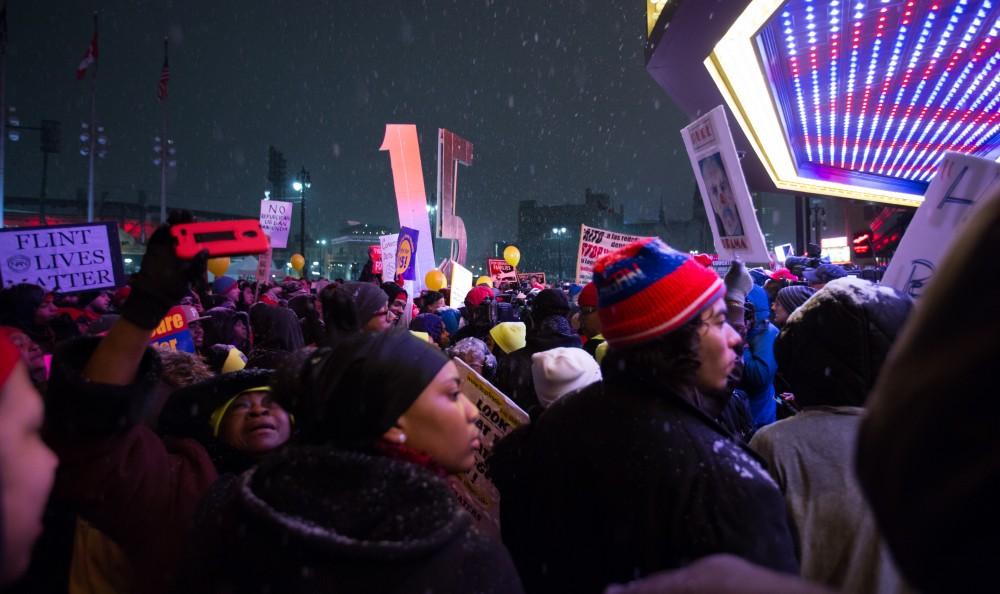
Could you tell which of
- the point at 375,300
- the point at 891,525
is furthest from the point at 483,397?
the point at 891,525

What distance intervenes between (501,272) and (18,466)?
1600 centimetres

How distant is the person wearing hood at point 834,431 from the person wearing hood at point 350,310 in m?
3.33

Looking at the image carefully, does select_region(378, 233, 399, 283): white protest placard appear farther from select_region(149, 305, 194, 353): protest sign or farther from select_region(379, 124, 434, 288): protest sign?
select_region(149, 305, 194, 353): protest sign

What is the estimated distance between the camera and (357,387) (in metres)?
1.73

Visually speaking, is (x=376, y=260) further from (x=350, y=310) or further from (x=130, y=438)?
(x=130, y=438)

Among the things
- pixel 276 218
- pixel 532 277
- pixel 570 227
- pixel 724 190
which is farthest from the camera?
pixel 570 227

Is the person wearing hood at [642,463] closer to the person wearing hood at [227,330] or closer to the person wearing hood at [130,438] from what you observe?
the person wearing hood at [130,438]

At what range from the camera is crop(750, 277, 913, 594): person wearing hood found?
1999 millimetres

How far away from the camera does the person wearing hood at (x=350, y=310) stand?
4.88m

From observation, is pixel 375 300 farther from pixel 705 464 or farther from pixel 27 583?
pixel 705 464

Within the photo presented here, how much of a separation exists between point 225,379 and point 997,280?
285cm

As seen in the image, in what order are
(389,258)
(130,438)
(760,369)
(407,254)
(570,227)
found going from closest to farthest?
(130,438) < (760,369) < (407,254) < (389,258) < (570,227)

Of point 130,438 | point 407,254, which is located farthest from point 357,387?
point 407,254

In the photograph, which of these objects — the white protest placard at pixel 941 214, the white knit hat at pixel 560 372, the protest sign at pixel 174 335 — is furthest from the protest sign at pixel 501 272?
the white protest placard at pixel 941 214
